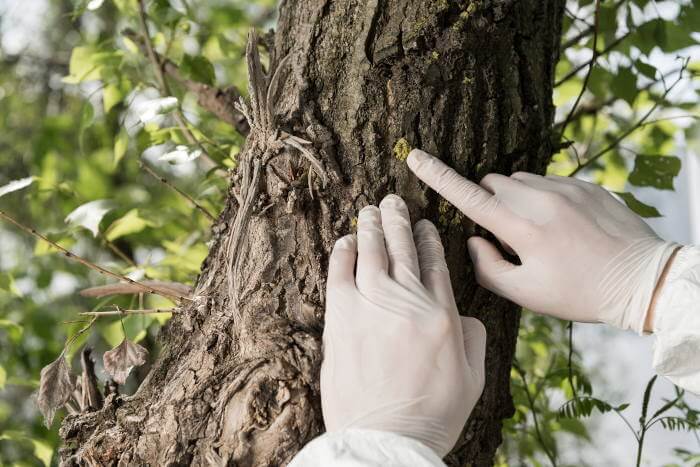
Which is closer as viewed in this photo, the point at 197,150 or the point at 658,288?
the point at 658,288

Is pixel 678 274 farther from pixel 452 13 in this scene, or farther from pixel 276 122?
pixel 276 122

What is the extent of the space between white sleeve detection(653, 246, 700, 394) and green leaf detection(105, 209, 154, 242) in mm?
1028

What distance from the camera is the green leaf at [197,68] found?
132cm

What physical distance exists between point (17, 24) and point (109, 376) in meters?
2.97

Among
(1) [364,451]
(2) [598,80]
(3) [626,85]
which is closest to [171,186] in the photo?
(1) [364,451]

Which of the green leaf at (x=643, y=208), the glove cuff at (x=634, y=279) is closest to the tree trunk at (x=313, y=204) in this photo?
the glove cuff at (x=634, y=279)

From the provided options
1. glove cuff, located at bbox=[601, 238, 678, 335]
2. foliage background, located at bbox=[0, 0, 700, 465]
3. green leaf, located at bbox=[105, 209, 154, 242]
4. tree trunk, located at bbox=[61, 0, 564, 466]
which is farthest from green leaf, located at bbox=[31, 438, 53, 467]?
glove cuff, located at bbox=[601, 238, 678, 335]

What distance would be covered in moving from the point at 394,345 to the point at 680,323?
1.27 feet

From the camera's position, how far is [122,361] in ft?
3.05

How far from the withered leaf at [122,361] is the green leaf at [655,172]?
97cm

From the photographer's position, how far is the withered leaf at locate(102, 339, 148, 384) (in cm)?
93

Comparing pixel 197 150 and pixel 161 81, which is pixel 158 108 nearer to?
pixel 197 150

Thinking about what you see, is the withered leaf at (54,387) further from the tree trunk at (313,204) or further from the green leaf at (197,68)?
the green leaf at (197,68)

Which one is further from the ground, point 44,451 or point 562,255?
point 562,255
